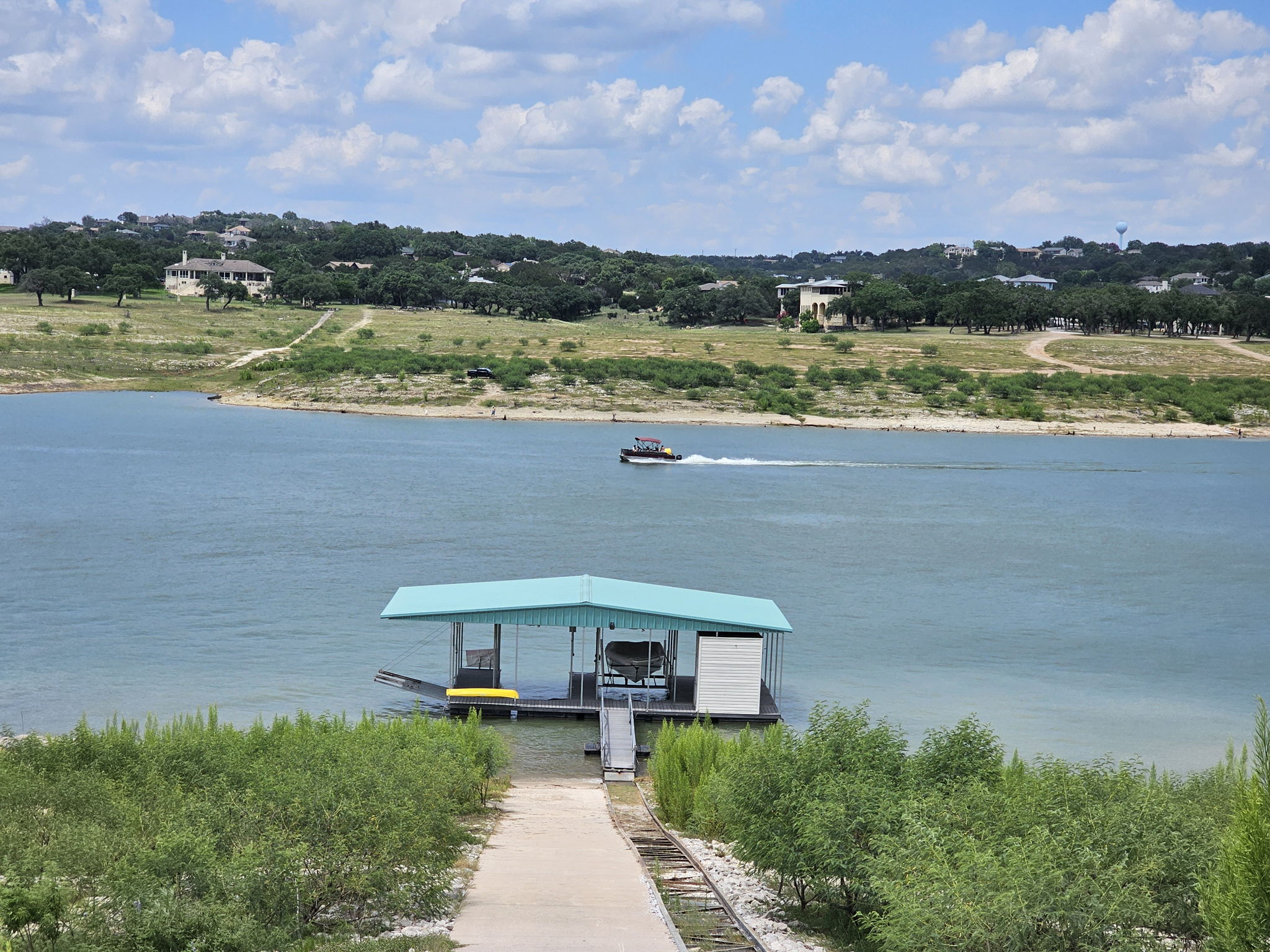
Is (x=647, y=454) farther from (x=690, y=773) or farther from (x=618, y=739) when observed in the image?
(x=690, y=773)

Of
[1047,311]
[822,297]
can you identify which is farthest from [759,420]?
[822,297]

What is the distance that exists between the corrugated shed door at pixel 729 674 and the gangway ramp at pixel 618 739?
153 centimetres

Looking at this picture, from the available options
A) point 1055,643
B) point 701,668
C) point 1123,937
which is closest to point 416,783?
point 1123,937

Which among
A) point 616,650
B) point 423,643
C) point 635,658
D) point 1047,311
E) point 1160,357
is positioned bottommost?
point 423,643

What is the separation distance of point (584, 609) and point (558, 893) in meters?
11.8

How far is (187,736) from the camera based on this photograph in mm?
17516

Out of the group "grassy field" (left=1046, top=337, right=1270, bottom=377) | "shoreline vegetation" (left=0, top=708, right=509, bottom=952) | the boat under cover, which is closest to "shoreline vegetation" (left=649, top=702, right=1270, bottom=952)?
"shoreline vegetation" (left=0, top=708, right=509, bottom=952)

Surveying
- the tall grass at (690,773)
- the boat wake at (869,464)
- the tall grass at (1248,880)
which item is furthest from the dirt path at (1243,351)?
the tall grass at (1248,880)

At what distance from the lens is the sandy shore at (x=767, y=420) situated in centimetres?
9331

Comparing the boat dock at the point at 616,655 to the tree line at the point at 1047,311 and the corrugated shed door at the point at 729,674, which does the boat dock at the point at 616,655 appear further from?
the tree line at the point at 1047,311

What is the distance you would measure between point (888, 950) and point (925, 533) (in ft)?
146

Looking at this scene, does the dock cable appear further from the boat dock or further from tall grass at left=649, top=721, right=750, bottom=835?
tall grass at left=649, top=721, right=750, bottom=835

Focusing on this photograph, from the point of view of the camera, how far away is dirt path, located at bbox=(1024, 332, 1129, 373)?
112m

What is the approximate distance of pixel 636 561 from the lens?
45094mm
